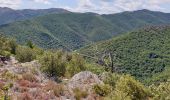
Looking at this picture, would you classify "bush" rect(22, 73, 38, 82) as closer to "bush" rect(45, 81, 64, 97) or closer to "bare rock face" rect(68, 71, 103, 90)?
"bush" rect(45, 81, 64, 97)

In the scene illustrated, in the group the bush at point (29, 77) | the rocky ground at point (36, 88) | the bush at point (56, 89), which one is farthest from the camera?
the bush at point (29, 77)

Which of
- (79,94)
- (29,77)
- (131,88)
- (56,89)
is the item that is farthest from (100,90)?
(29,77)

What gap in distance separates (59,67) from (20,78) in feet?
51.2

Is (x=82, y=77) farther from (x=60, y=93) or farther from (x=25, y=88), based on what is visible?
(x=25, y=88)

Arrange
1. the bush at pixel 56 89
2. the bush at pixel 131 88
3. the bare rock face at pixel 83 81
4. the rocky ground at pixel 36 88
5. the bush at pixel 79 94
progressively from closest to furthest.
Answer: the rocky ground at pixel 36 88 → the bush at pixel 56 89 → the bush at pixel 79 94 → the bare rock face at pixel 83 81 → the bush at pixel 131 88

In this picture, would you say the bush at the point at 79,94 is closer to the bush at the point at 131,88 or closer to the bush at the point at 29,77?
the bush at the point at 29,77

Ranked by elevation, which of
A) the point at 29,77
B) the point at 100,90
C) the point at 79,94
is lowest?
the point at 100,90

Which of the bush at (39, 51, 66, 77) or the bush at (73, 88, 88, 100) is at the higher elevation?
the bush at (73, 88, 88, 100)

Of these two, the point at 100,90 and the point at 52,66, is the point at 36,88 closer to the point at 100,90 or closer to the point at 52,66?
the point at 100,90

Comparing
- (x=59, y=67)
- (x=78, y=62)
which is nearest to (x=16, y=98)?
(x=59, y=67)

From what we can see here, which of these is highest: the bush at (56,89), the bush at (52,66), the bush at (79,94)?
the bush at (56,89)

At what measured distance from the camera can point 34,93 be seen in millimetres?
27594

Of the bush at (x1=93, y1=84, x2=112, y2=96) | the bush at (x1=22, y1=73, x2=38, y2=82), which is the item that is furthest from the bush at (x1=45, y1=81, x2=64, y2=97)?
the bush at (x1=93, y1=84, x2=112, y2=96)

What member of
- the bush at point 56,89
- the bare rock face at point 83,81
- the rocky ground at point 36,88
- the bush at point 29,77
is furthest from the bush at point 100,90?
the bush at point 29,77
